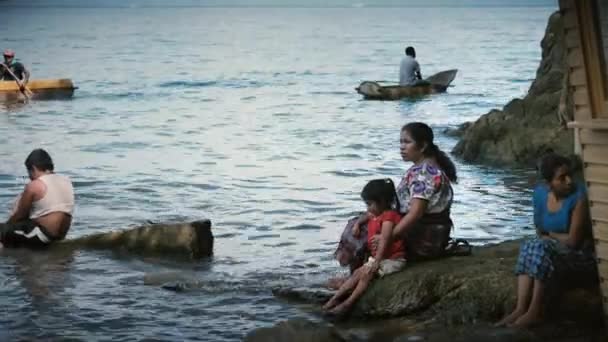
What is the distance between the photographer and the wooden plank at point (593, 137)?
9516mm

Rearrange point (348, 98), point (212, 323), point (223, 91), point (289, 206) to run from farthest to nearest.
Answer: point (223, 91), point (348, 98), point (289, 206), point (212, 323)

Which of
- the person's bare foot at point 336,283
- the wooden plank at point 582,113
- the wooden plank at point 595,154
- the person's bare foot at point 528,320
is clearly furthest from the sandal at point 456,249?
the wooden plank at point 582,113

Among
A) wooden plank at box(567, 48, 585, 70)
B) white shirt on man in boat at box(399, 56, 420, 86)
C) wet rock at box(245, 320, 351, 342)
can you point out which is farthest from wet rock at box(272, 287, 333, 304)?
white shirt on man in boat at box(399, 56, 420, 86)

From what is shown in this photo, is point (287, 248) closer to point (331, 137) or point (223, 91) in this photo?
point (331, 137)

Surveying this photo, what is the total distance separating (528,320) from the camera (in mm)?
9844

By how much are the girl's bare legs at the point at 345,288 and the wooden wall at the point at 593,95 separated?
7.17 feet

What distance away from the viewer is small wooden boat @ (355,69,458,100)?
3928 cm

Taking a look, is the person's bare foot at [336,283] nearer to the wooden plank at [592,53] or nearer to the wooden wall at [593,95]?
the wooden wall at [593,95]

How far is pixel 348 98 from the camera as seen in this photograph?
4378 centimetres

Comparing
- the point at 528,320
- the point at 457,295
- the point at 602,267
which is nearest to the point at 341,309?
the point at 457,295

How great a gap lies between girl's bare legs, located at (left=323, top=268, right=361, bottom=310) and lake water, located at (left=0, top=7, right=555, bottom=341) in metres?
0.35

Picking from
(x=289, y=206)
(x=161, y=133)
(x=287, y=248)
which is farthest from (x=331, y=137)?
(x=287, y=248)

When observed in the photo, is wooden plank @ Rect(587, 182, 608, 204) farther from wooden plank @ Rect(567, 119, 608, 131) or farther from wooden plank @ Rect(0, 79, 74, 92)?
wooden plank @ Rect(0, 79, 74, 92)

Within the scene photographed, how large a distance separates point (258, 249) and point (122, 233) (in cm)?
167
